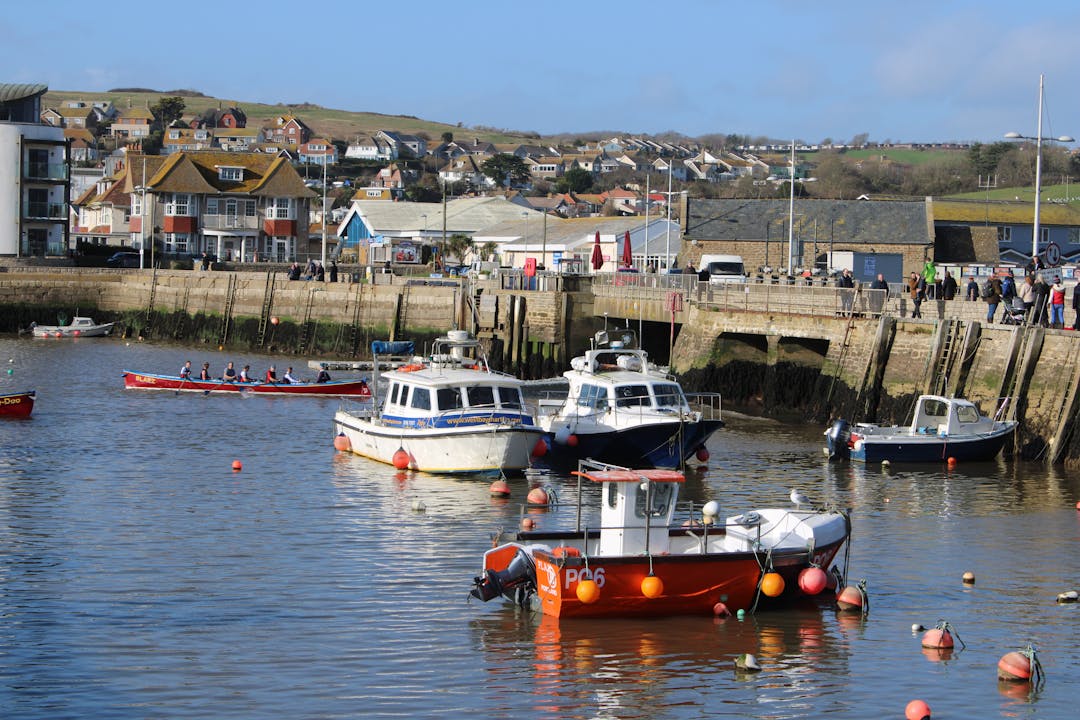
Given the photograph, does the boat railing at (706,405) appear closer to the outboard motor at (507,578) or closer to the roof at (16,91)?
the outboard motor at (507,578)

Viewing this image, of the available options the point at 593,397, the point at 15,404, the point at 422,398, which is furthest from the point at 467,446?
the point at 15,404

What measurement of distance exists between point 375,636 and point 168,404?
101 ft

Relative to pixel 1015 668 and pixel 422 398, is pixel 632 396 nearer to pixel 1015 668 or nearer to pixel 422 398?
pixel 422 398

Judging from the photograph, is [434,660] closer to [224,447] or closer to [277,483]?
[277,483]

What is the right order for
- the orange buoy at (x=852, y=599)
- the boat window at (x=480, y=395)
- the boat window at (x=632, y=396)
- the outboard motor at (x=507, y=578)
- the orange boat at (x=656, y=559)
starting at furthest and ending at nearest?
the boat window at (x=632, y=396), the boat window at (x=480, y=395), the orange buoy at (x=852, y=599), the outboard motor at (x=507, y=578), the orange boat at (x=656, y=559)

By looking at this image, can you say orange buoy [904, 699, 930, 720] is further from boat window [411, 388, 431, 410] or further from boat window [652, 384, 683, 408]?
boat window [411, 388, 431, 410]

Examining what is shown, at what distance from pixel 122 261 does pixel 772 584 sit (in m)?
72.2

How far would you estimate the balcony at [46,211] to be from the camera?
285 feet

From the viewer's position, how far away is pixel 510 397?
36.2m

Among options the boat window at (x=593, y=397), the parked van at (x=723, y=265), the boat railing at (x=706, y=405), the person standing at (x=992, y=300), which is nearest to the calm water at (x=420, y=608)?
the boat window at (x=593, y=397)

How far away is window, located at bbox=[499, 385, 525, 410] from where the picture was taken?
36.1m

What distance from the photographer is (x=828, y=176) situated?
194 metres

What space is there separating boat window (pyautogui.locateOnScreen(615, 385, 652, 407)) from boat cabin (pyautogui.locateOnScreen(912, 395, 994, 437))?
23.1 feet

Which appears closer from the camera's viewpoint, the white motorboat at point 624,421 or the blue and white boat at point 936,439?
the white motorboat at point 624,421
